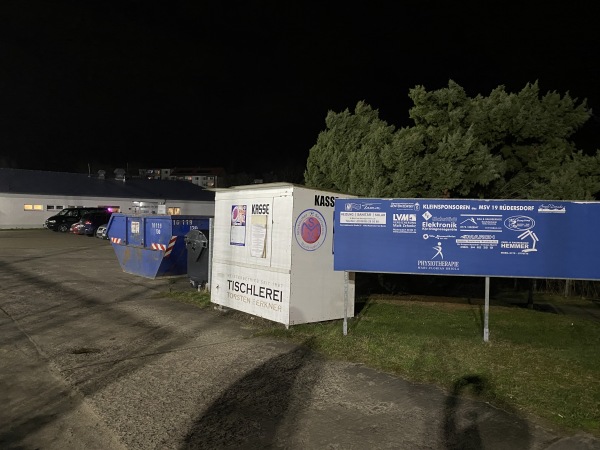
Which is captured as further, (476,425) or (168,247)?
(168,247)

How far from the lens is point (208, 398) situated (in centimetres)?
525

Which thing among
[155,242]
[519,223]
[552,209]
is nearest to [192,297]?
[155,242]

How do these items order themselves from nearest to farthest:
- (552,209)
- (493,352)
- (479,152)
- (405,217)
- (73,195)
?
(493,352), (552,209), (405,217), (479,152), (73,195)

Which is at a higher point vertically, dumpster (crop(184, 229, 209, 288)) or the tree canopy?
the tree canopy


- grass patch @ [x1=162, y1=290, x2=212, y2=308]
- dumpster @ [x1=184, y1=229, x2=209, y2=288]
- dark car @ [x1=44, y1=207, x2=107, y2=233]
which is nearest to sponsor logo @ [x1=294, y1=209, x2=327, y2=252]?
grass patch @ [x1=162, y1=290, x2=212, y2=308]

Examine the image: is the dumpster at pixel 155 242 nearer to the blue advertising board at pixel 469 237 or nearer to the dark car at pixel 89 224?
the blue advertising board at pixel 469 237

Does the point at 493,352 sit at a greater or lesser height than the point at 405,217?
lesser

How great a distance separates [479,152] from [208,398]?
8.34 metres

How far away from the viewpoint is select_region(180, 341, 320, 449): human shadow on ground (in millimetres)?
4332

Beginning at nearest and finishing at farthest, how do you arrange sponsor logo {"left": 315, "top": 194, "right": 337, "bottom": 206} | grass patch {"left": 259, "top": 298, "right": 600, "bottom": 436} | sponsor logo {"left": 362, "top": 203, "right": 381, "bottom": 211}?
grass patch {"left": 259, "top": 298, "right": 600, "bottom": 436} < sponsor logo {"left": 362, "top": 203, "right": 381, "bottom": 211} < sponsor logo {"left": 315, "top": 194, "right": 337, "bottom": 206}

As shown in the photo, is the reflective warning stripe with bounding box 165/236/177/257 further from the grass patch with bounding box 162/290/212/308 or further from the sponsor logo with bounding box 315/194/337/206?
the sponsor logo with bounding box 315/194/337/206

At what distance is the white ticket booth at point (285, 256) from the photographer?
8125 millimetres

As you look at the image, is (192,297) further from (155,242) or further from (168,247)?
(155,242)

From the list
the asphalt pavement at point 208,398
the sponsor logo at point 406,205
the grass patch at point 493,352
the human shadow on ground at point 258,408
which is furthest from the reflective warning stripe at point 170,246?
the human shadow on ground at point 258,408
